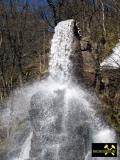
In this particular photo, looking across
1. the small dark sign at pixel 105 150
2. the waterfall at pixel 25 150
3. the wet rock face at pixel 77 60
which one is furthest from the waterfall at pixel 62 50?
the small dark sign at pixel 105 150

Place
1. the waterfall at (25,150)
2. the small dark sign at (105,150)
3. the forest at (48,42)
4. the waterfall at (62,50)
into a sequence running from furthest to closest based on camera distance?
the waterfall at (62,50), the forest at (48,42), the waterfall at (25,150), the small dark sign at (105,150)

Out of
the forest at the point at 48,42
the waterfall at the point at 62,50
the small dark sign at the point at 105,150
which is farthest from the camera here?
the waterfall at the point at 62,50

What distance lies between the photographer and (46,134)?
19.7m

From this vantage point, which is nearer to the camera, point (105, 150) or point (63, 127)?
point (105, 150)

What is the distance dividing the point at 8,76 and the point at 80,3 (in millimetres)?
6745

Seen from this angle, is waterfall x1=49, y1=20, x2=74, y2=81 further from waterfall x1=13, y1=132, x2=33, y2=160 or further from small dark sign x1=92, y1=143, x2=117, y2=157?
small dark sign x1=92, y1=143, x2=117, y2=157

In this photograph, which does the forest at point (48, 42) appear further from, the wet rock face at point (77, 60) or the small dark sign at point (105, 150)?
the small dark sign at point (105, 150)

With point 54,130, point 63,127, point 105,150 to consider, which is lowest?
point 54,130

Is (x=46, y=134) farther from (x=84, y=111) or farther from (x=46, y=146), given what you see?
(x=84, y=111)

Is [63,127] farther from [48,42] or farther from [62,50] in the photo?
[48,42]

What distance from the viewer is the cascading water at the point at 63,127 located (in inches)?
749

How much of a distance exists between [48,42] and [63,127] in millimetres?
15694

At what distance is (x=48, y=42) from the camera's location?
34750 mm

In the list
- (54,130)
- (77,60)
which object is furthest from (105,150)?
(77,60)
